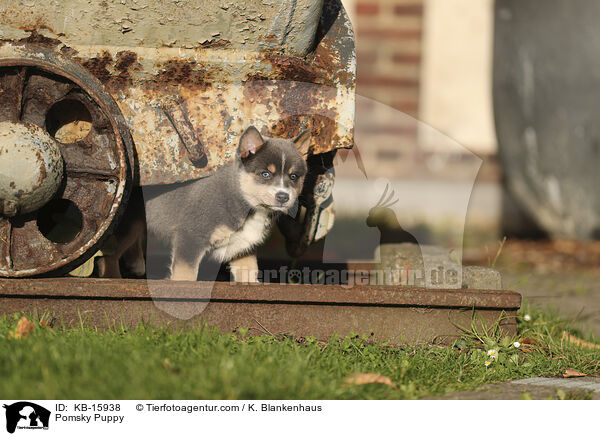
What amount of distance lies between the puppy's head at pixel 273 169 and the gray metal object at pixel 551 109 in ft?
12.1

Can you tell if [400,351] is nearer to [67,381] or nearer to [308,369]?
[308,369]

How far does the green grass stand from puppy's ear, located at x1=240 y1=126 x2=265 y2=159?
0.78m

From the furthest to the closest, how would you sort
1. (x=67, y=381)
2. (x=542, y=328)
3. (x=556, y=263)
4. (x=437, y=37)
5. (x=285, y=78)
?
(x=437, y=37) < (x=556, y=263) < (x=542, y=328) < (x=285, y=78) < (x=67, y=381)

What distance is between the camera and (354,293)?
2.66 metres

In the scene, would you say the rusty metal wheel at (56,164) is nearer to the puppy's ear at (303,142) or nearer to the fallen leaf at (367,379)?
the puppy's ear at (303,142)

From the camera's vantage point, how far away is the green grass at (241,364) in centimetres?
196

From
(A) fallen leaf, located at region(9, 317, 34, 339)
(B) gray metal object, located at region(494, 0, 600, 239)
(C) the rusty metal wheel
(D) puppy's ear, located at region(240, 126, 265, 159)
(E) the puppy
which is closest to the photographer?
(A) fallen leaf, located at region(9, 317, 34, 339)

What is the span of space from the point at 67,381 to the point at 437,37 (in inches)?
238

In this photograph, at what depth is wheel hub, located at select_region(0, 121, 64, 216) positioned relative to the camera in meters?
2.48

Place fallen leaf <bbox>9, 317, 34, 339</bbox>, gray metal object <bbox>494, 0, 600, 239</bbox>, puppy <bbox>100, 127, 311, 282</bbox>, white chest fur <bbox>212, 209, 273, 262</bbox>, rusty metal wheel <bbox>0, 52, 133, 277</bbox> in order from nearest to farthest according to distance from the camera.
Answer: fallen leaf <bbox>9, 317, 34, 339</bbox>
rusty metal wheel <bbox>0, 52, 133, 277</bbox>
puppy <bbox>100, 127, 311, 282</bbox>
white chest fur <bbox>212, 209, 273, 262</bbox>
gray metal object <bbox>494, 0, 600, 239</bbox>

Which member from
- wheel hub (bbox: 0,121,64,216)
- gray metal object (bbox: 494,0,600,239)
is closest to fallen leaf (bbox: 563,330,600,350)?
wheel hub (bbox: 0,121,64,216)

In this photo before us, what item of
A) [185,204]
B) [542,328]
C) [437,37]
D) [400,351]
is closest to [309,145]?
[185,204]

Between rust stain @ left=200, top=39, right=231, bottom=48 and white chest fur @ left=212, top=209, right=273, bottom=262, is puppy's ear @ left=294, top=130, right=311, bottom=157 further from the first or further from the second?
rust stain @ left=200, top=39, right=231, bottom=48
